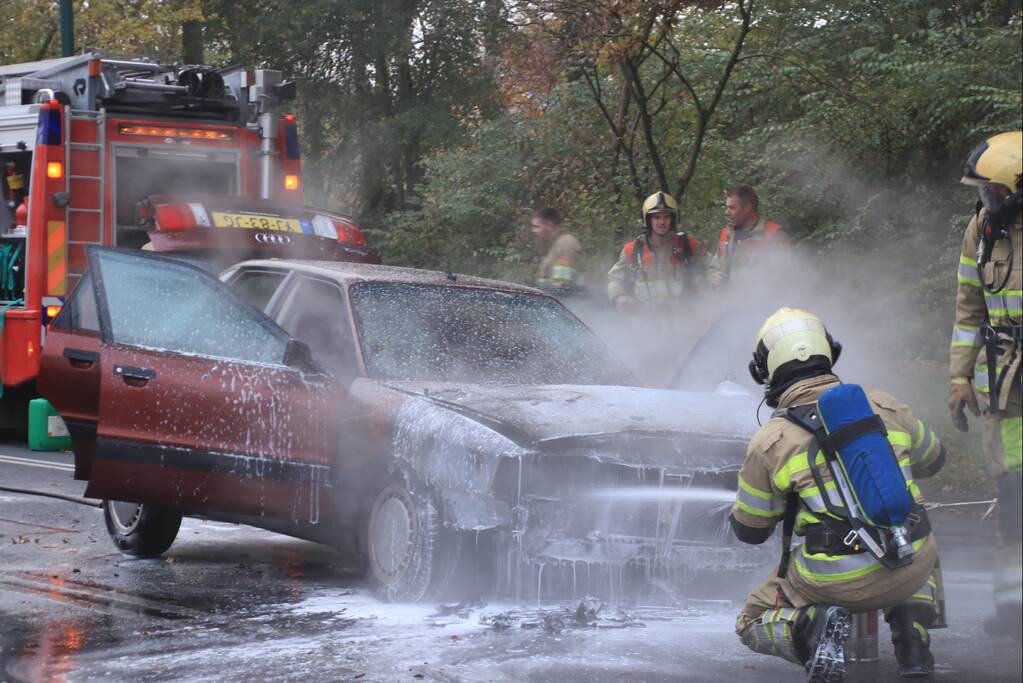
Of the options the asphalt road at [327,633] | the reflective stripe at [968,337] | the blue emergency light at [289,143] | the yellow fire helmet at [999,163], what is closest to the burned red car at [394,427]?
the asphalt road at [327,633]

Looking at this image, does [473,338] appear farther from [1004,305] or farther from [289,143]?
[289,143]

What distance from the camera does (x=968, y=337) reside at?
5523mm

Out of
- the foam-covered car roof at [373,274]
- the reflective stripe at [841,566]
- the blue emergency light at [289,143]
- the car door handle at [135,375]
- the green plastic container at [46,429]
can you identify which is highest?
the blue emergency light at [289,143]

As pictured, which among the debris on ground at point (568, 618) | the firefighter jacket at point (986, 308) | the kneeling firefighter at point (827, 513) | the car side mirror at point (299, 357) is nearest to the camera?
the kneeling firefighter at point (827, 513)

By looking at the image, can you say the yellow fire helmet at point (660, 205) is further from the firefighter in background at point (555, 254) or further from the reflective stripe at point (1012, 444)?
the reflective stripe at point (1012, 444)

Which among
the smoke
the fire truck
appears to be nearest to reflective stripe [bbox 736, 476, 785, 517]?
the smoke

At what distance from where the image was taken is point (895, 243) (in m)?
Answer: 13.3

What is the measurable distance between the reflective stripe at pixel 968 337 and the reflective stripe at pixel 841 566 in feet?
4.27

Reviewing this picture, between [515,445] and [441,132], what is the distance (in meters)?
17.8

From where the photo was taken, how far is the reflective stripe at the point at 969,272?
5.44m

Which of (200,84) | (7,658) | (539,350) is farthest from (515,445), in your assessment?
(200,84)

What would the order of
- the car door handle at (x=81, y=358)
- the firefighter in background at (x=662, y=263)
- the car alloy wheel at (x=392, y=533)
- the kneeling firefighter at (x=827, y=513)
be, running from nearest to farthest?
1. the kneeling firefighter at (x=827, y=513)
2. the car alloy wheel at (x=392, y=533)
3. the car door handle at (x=81, y=358)
4. the firefighter in background at (x=662, y=263)

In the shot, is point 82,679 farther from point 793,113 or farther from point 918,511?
point 793,113

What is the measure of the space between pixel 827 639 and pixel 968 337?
1.62 metres
